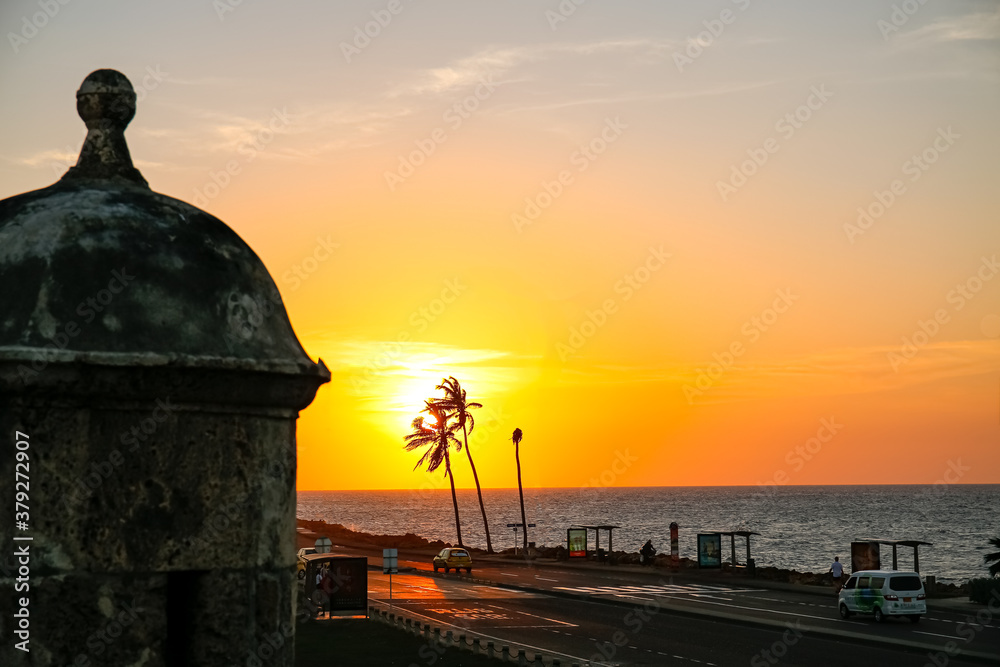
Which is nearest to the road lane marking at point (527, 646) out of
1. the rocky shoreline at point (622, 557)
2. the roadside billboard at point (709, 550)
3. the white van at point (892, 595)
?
the white van at point (892, 595)

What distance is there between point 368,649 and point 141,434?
21.8 metres

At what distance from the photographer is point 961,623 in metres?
30.9

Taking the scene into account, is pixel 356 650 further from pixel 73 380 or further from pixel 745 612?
pixel 73 380

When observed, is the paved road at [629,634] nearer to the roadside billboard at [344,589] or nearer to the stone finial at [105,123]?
the roadside billboard at [344,589]

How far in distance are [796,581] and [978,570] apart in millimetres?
43297

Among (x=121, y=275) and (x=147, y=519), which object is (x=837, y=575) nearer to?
(x=147, y=519)

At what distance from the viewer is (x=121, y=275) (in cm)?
350

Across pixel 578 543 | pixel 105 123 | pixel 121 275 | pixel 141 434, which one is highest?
pixel 105 123

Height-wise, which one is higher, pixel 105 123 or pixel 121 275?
pixel 105 123

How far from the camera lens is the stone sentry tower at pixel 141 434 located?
3.32 metres

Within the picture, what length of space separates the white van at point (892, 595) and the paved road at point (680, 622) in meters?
0.40

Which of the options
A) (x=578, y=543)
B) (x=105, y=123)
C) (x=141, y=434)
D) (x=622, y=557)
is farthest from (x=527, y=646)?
(x=622, y=557)

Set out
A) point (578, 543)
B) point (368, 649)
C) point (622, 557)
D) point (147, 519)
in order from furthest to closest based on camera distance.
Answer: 1. point (622, 557)
2. point (578, 543)
3. point (368, 649)
4. point (147, 519)

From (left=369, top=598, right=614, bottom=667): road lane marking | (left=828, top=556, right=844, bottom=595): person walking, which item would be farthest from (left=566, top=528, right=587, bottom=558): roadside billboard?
(left=369, top=598, right=614, bottom=667): road lane marking
